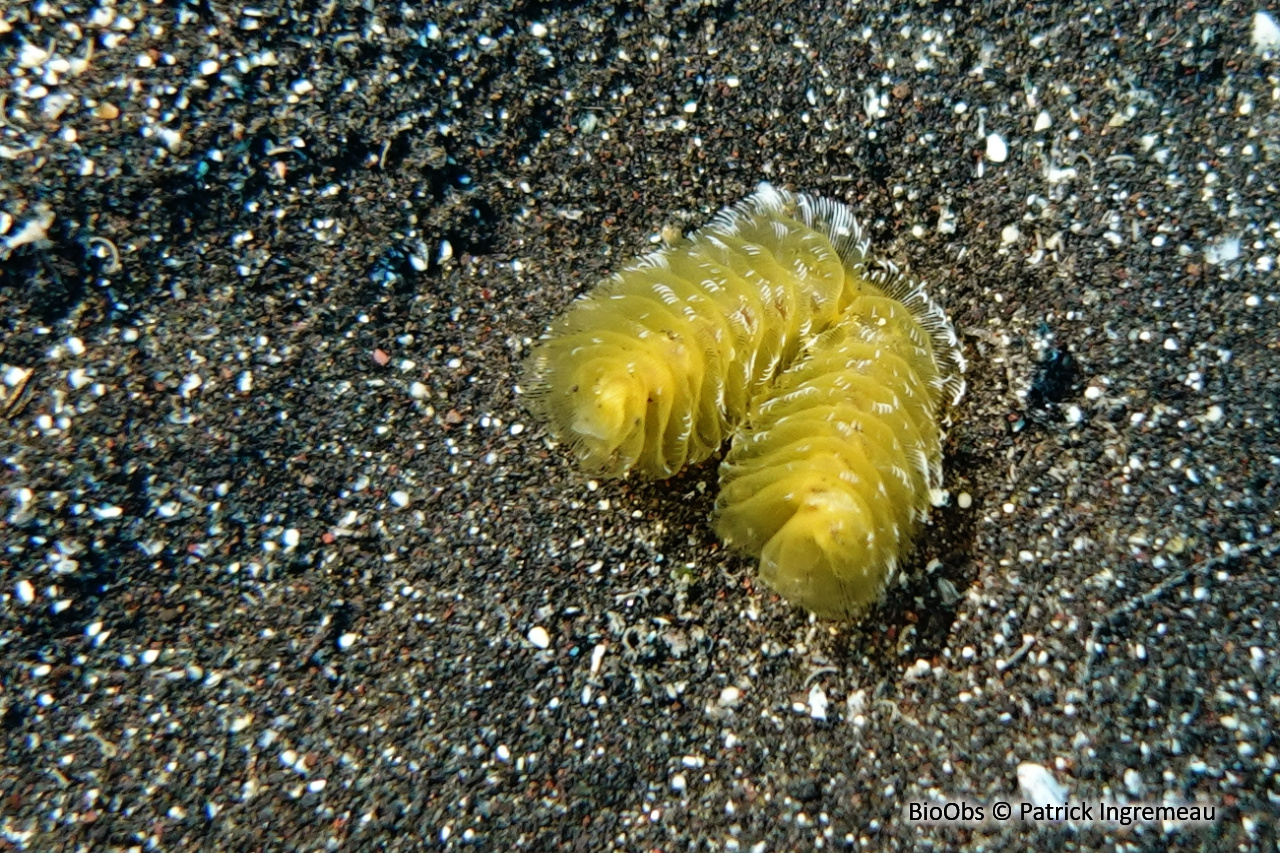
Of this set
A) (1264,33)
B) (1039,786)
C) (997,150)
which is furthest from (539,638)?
(1264,33)

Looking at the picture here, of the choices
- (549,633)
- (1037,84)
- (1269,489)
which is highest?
(1037,84)

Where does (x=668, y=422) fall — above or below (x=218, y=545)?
above

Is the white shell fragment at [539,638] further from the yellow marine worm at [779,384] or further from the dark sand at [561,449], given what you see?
the yellow marine worm at [779,384]

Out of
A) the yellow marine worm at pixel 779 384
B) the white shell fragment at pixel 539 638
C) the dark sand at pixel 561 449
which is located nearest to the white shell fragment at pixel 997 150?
the dark sand at pixel 561 449

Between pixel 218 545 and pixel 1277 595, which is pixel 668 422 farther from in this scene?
pixel 1277 595

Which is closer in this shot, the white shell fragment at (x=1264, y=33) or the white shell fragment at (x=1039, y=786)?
the white shell fragment at (x=1039, y=786)

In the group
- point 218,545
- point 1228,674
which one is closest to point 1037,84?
point 1228,674

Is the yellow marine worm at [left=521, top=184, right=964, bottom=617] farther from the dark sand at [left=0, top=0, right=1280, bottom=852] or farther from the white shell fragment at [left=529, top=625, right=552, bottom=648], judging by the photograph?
the white shell fragment at [left=529, top=625, right=552, bottom=648]
